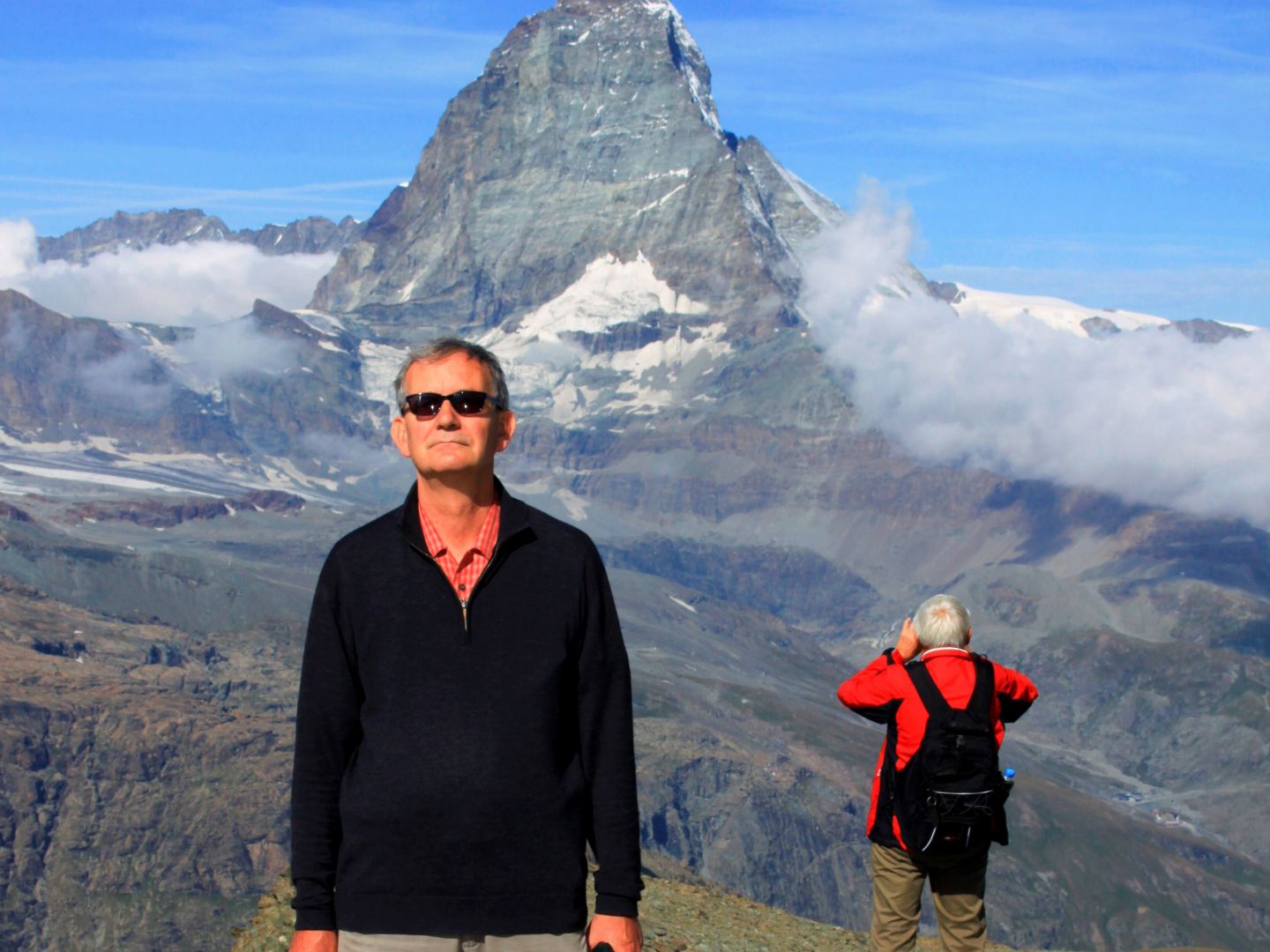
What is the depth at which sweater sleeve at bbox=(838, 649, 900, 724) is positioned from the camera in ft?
40.9

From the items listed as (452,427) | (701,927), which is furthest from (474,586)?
(701,927)

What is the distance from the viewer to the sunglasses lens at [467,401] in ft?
30.2

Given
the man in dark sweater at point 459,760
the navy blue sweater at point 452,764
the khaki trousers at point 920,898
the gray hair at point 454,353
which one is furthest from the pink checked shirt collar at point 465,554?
the khaki trousers at point 920,898

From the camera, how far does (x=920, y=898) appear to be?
1316cm

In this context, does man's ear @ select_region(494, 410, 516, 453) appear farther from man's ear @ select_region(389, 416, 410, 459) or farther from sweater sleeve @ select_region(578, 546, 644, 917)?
sweater sleeve @ select_region(578, 546, 644, 917)

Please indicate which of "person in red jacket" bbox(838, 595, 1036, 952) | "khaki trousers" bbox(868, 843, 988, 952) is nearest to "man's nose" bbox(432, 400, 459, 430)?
"person in red jacket" bbox(838, 595, 1036, 952)

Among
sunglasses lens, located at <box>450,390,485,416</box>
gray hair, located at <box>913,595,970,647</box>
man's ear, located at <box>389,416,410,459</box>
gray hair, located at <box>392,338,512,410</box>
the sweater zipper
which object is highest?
gray hair, located at <box>392,338,512,410</box>

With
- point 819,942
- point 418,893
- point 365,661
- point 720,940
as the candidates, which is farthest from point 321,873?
point 819,942

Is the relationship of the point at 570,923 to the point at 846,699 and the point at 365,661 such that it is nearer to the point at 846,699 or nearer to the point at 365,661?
the point at 365,661

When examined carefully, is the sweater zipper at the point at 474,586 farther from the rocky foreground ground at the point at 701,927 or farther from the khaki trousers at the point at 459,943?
the rocky foreground ground at the point at 701,927

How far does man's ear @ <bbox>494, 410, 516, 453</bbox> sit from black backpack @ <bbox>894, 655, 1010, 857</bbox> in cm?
436

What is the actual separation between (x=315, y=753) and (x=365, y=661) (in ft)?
1.91

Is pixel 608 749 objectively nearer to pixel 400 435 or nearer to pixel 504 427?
pixel 504 427

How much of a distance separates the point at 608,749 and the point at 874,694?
13.2 ft
